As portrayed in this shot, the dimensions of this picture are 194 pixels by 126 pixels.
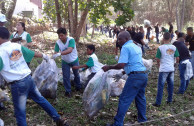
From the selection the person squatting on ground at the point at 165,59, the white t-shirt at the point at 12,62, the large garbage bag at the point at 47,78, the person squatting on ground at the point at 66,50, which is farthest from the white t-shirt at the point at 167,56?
the white t-shirt at the point at 12,62

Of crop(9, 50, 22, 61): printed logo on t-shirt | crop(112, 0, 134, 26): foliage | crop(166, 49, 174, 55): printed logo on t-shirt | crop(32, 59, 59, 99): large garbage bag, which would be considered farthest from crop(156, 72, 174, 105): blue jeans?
crop(112, 0, 134, 26): foliage

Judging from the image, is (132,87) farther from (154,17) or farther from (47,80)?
(154,17)

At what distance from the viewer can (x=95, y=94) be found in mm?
3574

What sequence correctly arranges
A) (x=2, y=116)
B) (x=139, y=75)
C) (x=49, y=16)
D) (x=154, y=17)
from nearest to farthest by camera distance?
(x=139, y=75) < (x=2, y=116) < (x=49, y=16) < (x=154, y=17)

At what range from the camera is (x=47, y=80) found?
441 centimetres

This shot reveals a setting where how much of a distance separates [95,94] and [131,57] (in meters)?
0.88

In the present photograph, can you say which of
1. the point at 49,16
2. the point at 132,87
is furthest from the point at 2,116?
the point at 49,16

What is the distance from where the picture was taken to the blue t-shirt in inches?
127

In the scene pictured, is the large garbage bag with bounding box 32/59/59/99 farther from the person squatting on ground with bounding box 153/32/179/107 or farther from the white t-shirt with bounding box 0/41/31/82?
the person squatting on ground with bounding box 153/32/179/107

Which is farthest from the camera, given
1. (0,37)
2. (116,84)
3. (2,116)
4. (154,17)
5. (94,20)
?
(154,17)

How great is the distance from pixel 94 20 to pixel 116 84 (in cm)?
454

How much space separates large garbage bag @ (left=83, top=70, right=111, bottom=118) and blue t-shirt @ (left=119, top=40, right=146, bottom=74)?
53 cm

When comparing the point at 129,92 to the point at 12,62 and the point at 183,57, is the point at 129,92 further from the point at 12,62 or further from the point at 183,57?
the point at 183,57

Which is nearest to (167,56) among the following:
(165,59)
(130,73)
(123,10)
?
(165,59)
